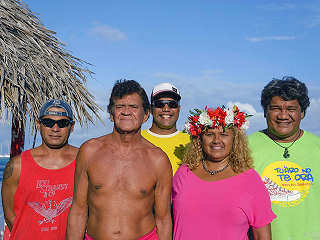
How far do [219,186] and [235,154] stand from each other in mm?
354

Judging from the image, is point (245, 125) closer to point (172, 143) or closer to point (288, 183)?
point (288, 183)

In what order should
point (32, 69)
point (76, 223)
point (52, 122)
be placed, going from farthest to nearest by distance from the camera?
point (32, 69)
point (52, 122)
point (76, 223)

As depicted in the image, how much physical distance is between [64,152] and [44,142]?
0.77 feet

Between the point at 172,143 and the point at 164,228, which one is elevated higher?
the point at 172,143

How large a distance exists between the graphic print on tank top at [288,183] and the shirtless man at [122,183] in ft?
3.32

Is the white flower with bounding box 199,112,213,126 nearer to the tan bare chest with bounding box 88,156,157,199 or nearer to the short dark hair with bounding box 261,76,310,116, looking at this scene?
the tan bare chest with bounding box 88,156,157,199

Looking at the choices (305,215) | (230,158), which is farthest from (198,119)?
(305,215)

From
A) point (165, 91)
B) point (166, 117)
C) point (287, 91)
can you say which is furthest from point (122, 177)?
point (287, 91)

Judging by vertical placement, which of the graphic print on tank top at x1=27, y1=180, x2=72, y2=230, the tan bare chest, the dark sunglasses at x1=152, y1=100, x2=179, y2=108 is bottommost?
the graphic print on tank top at x1=27, y1=180, x2=72, y2=230

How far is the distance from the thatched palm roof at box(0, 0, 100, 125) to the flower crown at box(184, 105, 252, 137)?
168 inches

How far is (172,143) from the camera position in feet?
14.0

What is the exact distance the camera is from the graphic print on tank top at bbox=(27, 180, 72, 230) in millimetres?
3455

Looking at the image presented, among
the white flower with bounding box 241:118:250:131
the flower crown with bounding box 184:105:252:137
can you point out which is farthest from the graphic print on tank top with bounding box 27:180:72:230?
the white flower with bounding box 241:118:250:131

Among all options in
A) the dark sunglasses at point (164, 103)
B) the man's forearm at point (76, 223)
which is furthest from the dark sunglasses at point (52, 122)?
the dark sunglasses at point (164, 103)
